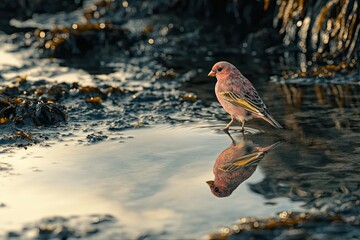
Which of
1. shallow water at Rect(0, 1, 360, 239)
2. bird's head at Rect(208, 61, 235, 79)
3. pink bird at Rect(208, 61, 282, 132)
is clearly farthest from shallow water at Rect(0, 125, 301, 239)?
bird's head at Rect(208, 61, 235, 79)

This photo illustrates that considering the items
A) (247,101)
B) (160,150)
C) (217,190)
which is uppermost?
(247,101)

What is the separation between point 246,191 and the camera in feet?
18.6

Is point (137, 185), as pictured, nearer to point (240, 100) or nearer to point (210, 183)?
point (210, 183)

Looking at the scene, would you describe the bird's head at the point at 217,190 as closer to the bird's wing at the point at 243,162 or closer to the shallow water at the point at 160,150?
the shallow water at the point at 160,150

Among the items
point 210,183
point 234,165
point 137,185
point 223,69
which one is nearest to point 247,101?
point 223,69

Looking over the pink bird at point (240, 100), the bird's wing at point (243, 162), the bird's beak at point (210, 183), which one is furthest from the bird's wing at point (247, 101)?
the bird's beak at point (210, 183)

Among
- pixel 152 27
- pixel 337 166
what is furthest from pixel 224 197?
pixel 152 27

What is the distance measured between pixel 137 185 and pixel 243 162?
113cm

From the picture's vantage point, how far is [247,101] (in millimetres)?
7395

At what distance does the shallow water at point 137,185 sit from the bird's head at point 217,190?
0.06 metres

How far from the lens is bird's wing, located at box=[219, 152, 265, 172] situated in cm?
629

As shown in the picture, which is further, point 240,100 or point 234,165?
point 240,100

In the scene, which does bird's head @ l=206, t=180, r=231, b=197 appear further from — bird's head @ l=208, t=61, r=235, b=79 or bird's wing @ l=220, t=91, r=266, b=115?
bird's head @ l=208, t=61, r=235, b=79

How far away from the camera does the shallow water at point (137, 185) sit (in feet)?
16.9
